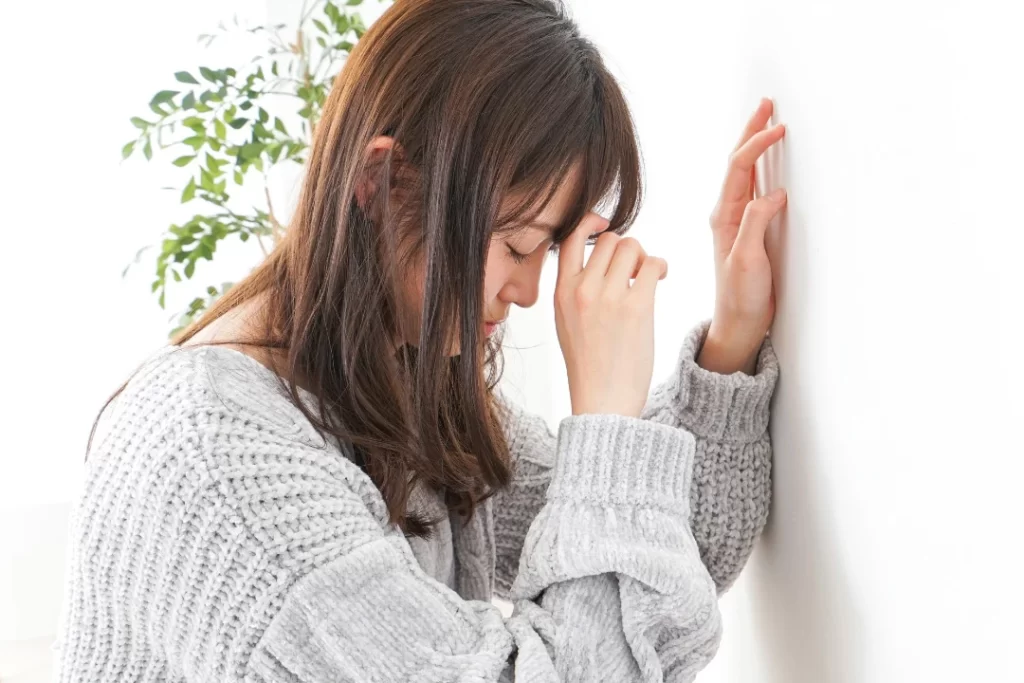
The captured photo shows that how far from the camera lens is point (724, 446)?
34.0 inches

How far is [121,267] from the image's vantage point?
1854mm

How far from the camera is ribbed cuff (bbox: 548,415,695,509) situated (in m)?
0.77

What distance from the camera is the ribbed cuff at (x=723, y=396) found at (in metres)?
0.83

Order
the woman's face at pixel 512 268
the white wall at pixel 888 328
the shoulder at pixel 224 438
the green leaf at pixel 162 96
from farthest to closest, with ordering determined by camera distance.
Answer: the green leaf at pixel 162 96 < the woman's face at pixel 512 268 < the shoulder at pixel 224 438 < the white wall at pixel 888 328

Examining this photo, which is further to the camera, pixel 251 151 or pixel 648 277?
pixel 251 151

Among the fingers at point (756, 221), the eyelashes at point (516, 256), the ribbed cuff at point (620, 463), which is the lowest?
the ribbed cuff at point (620, 463)

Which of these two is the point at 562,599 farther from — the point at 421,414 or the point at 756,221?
the point at 756,221

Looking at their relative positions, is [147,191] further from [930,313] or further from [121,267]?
[930,313]

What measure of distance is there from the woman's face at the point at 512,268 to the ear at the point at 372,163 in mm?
65

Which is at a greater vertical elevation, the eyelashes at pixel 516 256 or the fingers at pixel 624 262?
the eyelashes at pixel 516 256

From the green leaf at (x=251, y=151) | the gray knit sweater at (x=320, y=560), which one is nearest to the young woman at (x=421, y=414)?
the gray knit sweater at (x=320, y=560)

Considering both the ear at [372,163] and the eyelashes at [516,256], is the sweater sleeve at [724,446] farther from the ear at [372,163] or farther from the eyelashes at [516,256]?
the ear at [372,163]

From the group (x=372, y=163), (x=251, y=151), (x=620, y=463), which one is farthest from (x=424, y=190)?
(x=251, y=151)

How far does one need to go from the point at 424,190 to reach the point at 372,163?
5 cm
